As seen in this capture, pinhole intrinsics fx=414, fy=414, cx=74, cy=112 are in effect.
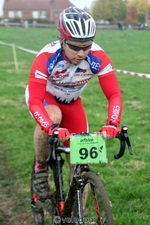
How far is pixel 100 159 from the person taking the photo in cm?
331

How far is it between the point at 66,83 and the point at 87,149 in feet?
3.15

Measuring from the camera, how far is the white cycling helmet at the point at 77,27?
3527 mm

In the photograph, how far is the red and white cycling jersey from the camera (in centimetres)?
374

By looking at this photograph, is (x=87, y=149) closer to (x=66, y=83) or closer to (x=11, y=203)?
(x=66, y=83)

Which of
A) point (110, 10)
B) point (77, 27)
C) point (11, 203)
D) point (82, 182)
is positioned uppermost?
point (77, 27)

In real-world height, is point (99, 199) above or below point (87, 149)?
below

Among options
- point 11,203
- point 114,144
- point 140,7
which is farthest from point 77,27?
point 140,7

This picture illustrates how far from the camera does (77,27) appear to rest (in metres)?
3.54

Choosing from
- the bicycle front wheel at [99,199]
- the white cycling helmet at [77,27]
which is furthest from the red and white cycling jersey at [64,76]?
the bicycle front wheel at [99,199]

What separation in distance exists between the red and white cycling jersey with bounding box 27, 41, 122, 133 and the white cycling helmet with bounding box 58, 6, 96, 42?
32 cm

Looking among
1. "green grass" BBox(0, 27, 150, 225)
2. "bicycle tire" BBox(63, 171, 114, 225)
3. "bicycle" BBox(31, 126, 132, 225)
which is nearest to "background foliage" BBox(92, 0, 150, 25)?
"green grass" BBox(0, 27, 150, 225)

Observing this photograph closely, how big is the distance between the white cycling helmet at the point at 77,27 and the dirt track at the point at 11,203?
2.29 meters

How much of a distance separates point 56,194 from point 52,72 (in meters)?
1.17

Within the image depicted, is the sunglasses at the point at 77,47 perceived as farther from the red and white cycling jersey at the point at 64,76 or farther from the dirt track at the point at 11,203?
the dirt track at the point at 11,203
